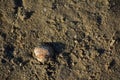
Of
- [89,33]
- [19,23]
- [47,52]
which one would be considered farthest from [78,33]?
[19,23]

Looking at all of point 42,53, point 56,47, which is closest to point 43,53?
point 42,53

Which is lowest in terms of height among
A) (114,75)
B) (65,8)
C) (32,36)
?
(114,75)

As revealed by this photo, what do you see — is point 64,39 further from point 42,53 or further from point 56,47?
point 42,53

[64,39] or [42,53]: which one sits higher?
[64,39]

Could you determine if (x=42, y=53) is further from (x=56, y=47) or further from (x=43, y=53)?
(x=56, y=47)

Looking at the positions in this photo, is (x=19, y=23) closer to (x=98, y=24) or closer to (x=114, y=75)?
(x=98, y=24)

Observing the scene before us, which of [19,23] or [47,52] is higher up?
[19,23]
